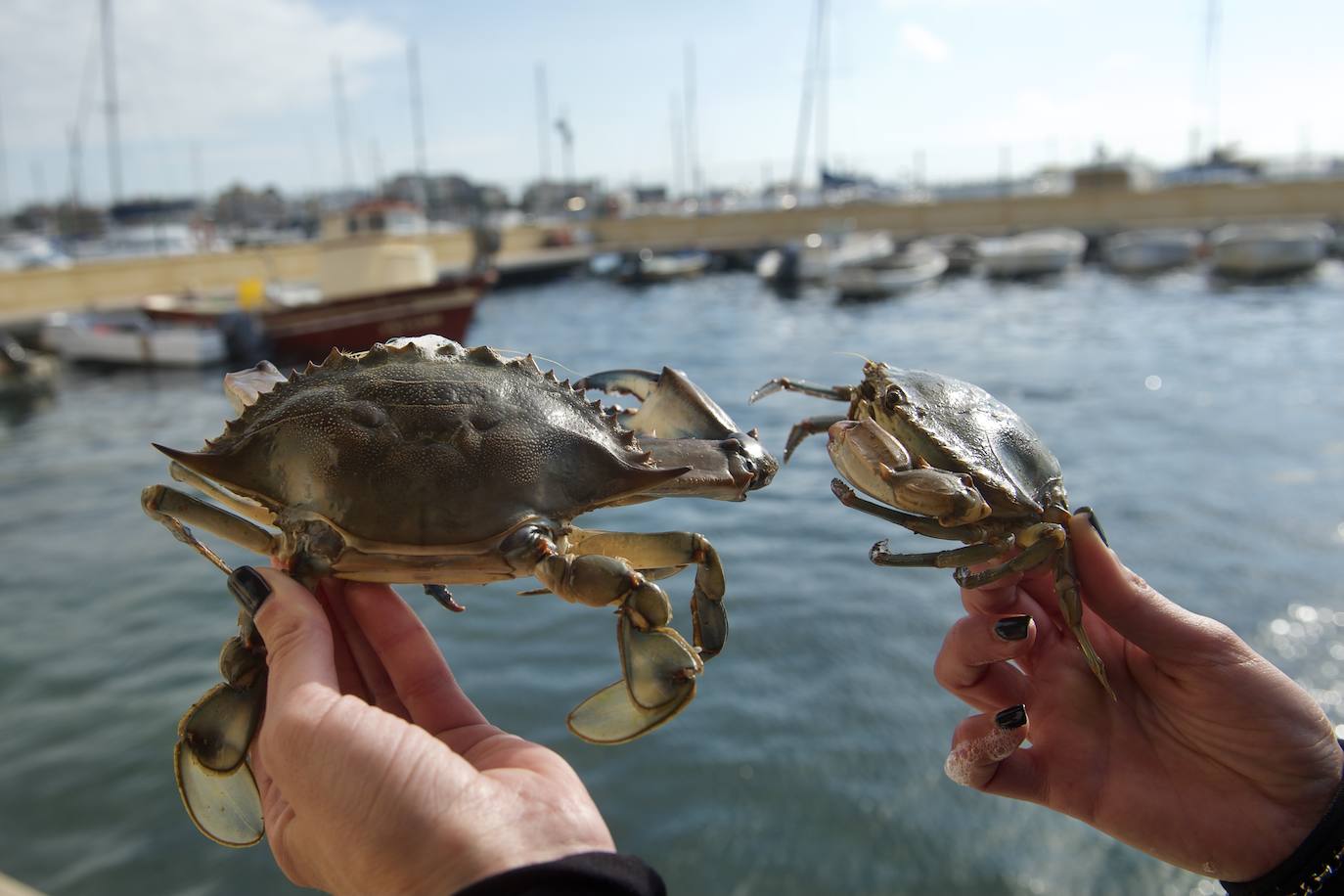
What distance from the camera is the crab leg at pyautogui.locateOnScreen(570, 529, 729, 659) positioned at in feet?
7.14

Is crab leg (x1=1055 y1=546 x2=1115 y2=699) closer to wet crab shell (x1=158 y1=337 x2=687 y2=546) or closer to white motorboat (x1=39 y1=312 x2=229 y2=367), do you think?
wet crab shell (x1=158 y1=337 x2=687 y2=546)

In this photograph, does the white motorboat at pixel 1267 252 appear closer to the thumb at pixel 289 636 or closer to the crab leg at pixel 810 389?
the crab leg at pixel 810 389

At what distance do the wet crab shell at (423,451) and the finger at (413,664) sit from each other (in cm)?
28

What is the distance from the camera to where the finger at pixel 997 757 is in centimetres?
242

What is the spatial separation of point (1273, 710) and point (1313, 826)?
0.27 m

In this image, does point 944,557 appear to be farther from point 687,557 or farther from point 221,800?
point 221,800

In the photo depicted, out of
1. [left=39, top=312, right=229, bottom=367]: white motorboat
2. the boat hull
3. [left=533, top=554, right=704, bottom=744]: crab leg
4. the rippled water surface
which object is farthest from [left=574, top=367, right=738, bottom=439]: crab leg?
[left=39, top=312, right=229, bottom=367]: white motorboat

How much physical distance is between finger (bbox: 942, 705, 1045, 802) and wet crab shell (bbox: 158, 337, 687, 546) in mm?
1068

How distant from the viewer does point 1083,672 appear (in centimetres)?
259

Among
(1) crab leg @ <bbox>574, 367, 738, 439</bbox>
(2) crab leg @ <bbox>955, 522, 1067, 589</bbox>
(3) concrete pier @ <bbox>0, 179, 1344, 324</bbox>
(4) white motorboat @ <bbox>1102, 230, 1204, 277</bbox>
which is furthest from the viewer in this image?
(4) white motorboat @ <bbox>1102, 230, 1204, 277</bbox>

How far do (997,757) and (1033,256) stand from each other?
107 feet

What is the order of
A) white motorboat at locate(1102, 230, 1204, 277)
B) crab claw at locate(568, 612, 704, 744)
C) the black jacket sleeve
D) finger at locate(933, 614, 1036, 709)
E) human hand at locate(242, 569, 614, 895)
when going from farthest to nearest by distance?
white motorboat at locate(1102, 230, 1204, 277)
finger at locate(933, 614, 1036, 709)
crab claw at locate(568, 612, 704, 744)
human hand at locate(242, 569, 614, 895)
the black jacket sleeve

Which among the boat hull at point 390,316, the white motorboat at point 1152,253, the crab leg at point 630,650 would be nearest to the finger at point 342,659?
the crab leg at point 630,650

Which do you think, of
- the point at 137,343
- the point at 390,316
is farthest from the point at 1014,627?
the point at 137,343
